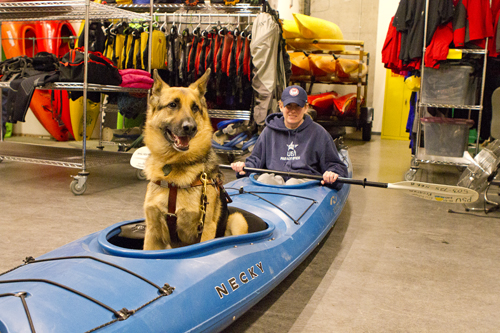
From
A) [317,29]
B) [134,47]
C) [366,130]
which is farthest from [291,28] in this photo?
[134,47]

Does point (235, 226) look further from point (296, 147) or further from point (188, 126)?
point (296, 147)

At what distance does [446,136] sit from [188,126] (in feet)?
13.1

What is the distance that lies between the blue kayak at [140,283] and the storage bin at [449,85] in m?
3.58


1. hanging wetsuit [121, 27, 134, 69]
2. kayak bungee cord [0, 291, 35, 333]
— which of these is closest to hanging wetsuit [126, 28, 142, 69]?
hanging wetsuit [121, 27, 134, 69]

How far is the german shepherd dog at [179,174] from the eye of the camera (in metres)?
1.65

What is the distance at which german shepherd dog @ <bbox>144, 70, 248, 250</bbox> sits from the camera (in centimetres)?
165

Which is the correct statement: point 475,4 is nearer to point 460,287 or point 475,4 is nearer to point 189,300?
point 460,287

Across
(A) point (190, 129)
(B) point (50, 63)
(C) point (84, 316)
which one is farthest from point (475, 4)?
(C) point (84, 316)

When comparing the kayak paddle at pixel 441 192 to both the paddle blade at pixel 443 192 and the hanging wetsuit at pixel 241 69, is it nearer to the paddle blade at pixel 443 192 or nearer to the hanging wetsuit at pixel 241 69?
the paddle blade at pixel 443 192

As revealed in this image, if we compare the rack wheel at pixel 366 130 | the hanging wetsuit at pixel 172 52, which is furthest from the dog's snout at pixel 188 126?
the rack wheel at pixel 366 130

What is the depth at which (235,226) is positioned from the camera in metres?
1.98

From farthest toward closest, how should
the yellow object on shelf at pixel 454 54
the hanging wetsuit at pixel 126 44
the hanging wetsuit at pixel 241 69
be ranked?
the hanging wetsuit at pixel 126 44 → the hanging wetsuit at pixel 241 69 → the yellow object on shelf at pixel 454 54

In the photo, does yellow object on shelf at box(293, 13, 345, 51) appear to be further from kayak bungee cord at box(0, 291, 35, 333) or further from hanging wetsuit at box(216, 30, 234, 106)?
kayak bungee cord at box(0, 291, 35, 333)

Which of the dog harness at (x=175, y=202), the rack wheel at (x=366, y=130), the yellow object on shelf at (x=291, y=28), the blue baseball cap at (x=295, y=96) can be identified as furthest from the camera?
the rack wheel at (x=366, y=130)
